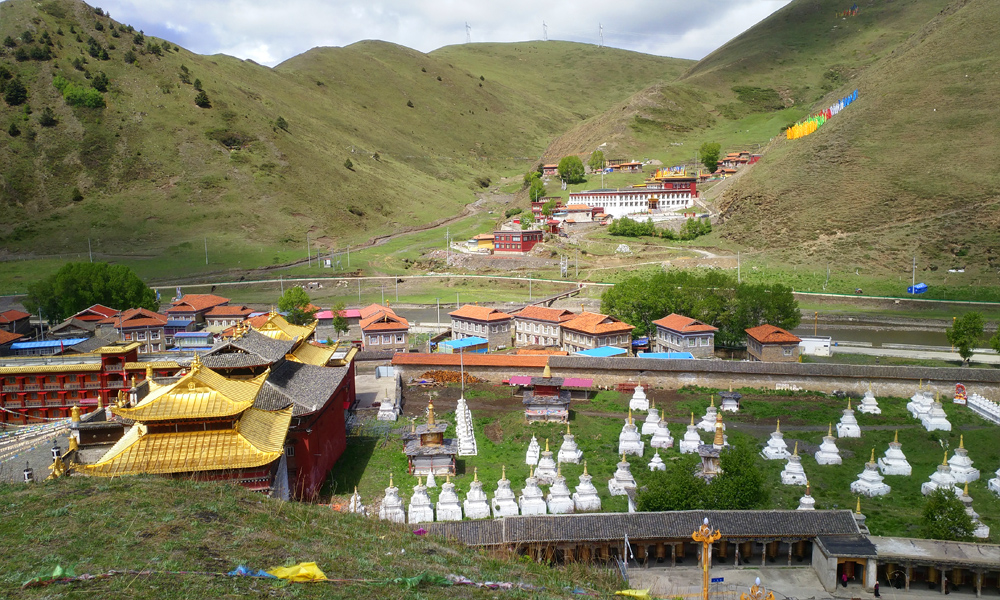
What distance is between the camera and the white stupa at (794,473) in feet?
93.6

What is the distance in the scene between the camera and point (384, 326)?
2227 inches

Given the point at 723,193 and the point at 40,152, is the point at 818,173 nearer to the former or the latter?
the point at 723,193

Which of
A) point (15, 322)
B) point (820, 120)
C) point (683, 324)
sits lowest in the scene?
point (683, 324)

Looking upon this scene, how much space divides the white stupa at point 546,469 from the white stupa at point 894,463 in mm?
14050

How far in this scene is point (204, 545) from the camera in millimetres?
13828

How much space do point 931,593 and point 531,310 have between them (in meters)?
41.5

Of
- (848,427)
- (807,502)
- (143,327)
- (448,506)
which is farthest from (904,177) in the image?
(143,327)

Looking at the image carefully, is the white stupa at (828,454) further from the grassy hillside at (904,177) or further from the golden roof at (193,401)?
the grassy hillside at (904,177)

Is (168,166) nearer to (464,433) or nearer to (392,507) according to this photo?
(464,433)

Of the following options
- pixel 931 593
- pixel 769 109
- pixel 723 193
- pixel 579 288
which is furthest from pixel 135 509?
pixel 769 109

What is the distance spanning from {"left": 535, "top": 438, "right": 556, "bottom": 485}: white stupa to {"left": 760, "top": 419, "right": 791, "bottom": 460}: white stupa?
32.8 feet

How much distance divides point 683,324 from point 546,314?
11959mm

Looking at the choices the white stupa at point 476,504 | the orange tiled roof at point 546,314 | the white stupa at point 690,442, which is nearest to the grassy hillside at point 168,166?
the orange tiled roof at point 546,314

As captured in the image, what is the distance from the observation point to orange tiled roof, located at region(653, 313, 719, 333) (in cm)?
5097
